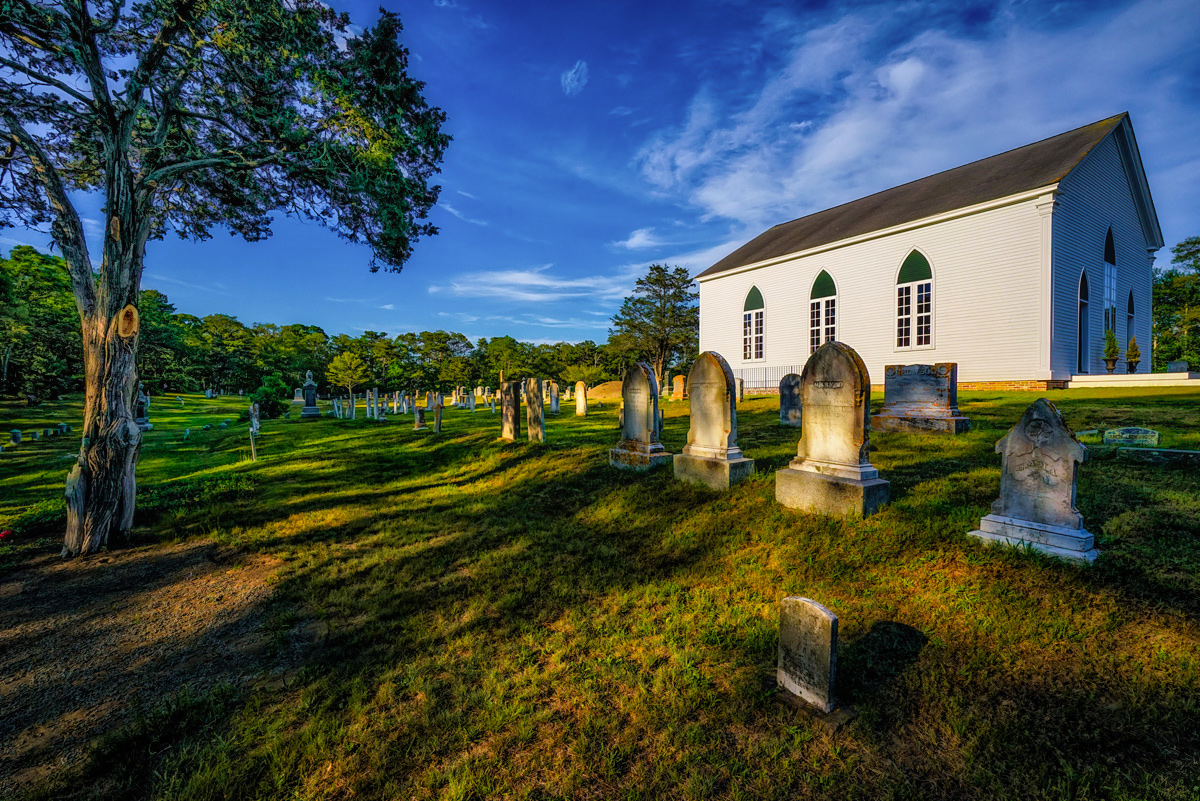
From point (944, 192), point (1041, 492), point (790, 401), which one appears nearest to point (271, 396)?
point (790, 401)

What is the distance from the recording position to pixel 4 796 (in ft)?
6.91

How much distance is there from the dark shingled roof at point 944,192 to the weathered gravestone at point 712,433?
708 inches

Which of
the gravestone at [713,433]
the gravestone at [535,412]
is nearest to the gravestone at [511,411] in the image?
the gravestone at [535,412]

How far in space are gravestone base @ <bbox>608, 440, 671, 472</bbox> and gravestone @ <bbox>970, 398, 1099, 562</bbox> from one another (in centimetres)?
407

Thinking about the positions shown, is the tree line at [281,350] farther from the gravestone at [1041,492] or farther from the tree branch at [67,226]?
the gravestone at [1041,492]

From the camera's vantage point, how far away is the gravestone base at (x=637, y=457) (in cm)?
716

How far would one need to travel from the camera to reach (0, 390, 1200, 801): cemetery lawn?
7.09 ft

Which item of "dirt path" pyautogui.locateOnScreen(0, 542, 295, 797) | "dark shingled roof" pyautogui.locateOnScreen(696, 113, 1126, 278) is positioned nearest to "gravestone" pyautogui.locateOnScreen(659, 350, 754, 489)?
"dirt path" pyautogui.locateOnScreen(0, 542, 295, 797)

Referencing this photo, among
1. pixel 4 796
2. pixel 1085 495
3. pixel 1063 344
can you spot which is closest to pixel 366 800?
pixel 4 796

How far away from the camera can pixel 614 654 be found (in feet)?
10.2

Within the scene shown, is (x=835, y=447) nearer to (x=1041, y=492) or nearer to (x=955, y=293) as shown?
(x=1041, y=492)

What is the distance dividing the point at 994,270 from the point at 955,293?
138cm

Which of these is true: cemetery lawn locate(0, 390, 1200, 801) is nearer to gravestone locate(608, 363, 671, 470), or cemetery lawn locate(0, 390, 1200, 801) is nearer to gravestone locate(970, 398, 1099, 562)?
gravestone locate(970, 398, 1099, 562)

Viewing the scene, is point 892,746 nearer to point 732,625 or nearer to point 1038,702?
point 1038,702
